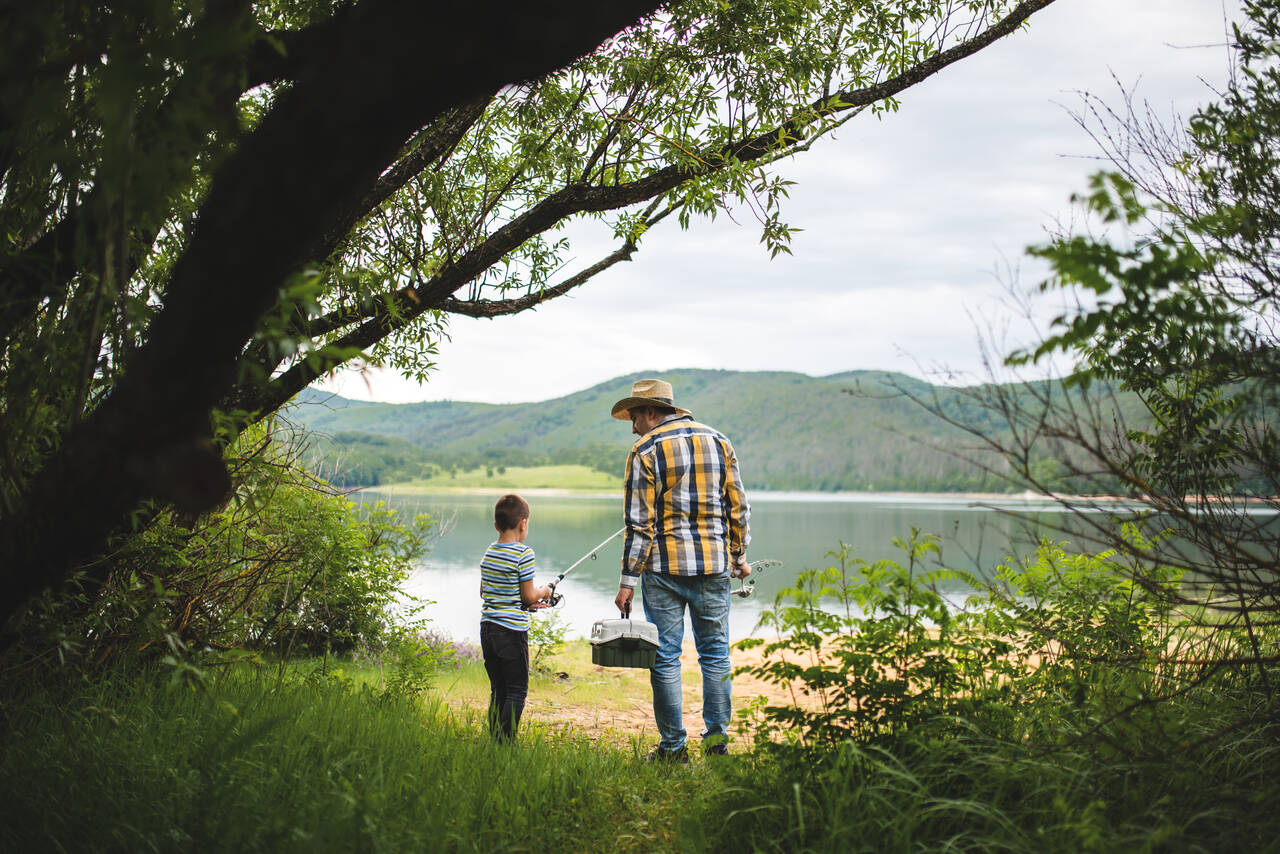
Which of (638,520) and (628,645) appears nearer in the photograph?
(628,645)

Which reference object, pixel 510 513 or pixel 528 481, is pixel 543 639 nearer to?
pixel 510 513

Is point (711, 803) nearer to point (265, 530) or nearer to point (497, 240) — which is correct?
point (497, 240)

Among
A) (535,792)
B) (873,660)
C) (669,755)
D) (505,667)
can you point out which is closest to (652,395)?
(505,667)

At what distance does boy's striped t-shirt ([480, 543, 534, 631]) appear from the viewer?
14.8ft

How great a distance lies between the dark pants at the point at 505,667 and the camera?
4.46 m

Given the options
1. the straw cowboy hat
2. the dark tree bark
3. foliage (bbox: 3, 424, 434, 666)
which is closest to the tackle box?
the straw cowboy hat

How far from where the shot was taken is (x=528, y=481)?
132 metres

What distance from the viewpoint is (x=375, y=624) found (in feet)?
25.3

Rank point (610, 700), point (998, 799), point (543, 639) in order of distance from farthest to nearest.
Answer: point (543, 639), point (610, 700), point (998, 799)

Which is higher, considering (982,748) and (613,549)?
(982,748)

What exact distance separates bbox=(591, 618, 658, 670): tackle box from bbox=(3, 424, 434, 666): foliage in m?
1.63

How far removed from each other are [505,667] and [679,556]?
3.75 feet

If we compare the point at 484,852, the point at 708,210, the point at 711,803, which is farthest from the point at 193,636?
the point at 708,210

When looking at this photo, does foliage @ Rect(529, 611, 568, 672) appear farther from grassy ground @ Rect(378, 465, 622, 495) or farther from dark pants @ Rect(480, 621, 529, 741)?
grassy ground @ Rect(378, 465, 622, 495)
